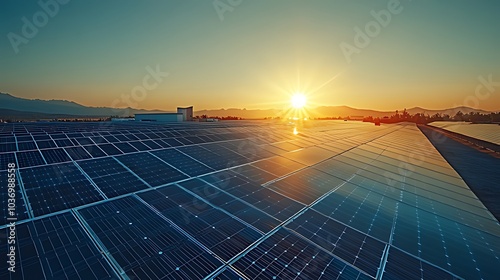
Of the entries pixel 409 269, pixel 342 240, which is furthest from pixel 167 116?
pixel 409 269

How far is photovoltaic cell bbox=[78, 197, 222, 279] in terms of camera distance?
512cm

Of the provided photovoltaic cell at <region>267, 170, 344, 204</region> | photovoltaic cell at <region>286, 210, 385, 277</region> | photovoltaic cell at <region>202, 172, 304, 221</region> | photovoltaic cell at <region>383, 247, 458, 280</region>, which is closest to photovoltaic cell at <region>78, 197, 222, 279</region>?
photovoltaic cell at <region>202, 172, 304, 221</region>

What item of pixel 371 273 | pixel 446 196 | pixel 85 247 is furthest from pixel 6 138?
pixel 446 196

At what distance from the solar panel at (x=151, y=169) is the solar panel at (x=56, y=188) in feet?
6.93

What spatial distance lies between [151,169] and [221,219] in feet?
18.9

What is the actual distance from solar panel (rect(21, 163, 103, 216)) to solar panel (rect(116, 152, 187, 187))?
2.11 m

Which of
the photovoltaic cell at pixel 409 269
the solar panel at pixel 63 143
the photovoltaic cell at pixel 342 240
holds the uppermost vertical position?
the solar panel at pixel 63 143

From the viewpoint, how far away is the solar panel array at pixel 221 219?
214 inches

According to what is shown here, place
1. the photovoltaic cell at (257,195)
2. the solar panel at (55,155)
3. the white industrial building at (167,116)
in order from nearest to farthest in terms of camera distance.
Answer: the photovoltaic cell at (257,195)
the solar panel at (55,155)
the white industrial building at (167,116)

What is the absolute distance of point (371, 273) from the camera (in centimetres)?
574

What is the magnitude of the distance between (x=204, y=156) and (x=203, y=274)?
962 centimetres

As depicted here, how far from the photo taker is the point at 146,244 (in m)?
5.93

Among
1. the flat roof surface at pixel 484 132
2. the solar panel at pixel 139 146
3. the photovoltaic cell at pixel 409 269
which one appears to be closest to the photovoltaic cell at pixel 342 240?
the photovoltaic cell at pixel 409 269

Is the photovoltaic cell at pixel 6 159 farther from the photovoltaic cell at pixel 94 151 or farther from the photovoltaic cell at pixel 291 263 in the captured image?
the photovoltaic cell at pixel 291 263
